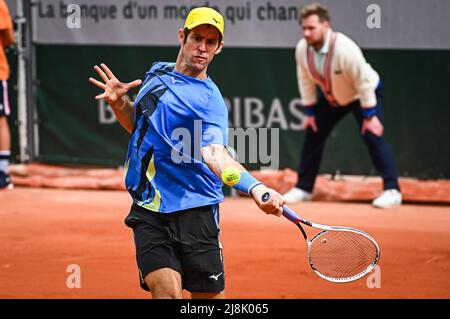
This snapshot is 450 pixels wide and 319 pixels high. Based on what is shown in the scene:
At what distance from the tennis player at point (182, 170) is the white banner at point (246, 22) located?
5.59 metres

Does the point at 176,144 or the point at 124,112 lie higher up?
the point at 124,112

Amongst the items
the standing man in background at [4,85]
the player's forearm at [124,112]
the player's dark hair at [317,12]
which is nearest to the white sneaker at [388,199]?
the player's dark hair at [317,12]

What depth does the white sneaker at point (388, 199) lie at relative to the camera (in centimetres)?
1007

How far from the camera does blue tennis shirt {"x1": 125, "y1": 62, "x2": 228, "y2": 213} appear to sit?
4957 mm

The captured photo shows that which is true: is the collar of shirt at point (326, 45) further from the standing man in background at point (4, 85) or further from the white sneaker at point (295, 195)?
the standing man in background at point (4, 85)

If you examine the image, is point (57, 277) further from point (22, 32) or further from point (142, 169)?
point (22, 32)

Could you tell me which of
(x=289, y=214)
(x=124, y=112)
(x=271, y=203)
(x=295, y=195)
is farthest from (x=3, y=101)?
(x=271, y=203)

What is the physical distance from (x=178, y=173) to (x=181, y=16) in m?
6.12

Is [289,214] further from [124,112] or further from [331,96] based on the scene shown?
[331,96]

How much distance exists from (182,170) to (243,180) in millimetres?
376

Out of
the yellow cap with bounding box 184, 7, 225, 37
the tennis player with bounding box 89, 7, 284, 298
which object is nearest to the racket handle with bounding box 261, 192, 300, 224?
the tennis player with bounding box 89, 7, 284, 298

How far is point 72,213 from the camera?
32.6 feet

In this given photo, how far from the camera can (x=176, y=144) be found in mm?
4949

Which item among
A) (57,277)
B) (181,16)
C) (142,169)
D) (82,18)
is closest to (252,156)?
(181,16)
